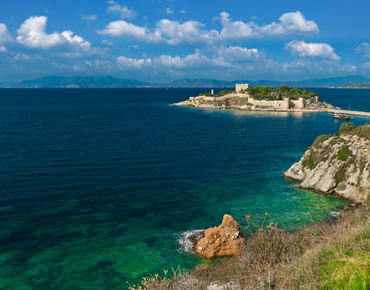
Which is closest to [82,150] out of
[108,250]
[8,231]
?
[8,231]

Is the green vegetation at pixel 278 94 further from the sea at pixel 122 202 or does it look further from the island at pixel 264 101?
the sea at pixel 122 202

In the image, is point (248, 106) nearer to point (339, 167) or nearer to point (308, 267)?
point (339, 167)

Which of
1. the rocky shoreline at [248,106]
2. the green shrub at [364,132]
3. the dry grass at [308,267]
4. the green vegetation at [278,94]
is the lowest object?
the dry grass at [308,267]

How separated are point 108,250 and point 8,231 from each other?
34.6ft

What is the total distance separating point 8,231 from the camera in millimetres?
24812

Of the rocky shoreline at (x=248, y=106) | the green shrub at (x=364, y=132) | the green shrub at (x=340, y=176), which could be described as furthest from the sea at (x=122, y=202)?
the rocky shoreline at (x=248, y=106)

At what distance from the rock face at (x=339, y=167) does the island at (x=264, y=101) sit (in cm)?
10382

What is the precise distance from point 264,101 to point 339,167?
115965 millimetres

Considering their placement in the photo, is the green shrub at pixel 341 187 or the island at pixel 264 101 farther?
the island at pixel 264 101

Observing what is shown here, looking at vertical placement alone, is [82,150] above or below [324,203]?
above

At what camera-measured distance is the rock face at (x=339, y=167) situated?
→ 3366cm

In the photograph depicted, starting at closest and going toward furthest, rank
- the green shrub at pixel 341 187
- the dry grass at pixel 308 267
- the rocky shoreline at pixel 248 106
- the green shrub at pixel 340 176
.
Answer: the dry grass at pixel 308 267 → the green shrub at pixel 341 187 → the green shrub at pixel 340 176 → the rocky shoreline at pixel 248 106

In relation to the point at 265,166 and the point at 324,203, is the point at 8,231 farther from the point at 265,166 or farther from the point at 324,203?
the point at 265,166

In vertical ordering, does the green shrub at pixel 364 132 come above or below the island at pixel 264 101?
below
